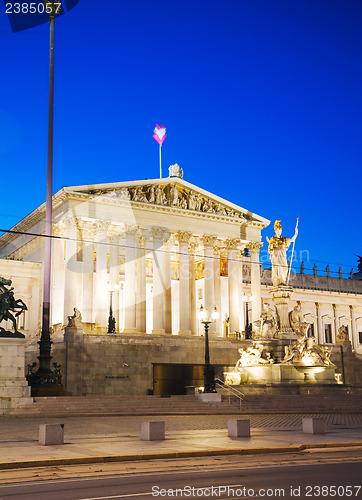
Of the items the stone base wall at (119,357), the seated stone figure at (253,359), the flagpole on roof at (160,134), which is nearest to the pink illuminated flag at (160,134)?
the flagpole on roof at (160,134)

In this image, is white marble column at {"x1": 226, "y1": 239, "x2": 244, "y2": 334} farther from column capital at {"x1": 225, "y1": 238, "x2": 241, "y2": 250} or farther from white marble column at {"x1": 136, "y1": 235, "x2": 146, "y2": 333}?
white marble column at {"x1": 136, "y1": 235, "x2": 146, "y2": 333}

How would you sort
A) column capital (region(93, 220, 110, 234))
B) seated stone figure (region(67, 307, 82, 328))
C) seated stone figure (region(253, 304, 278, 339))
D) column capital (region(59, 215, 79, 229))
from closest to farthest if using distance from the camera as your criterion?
seated stone figure (region(253, 304, 278, 339)), seated stone figure (region(67, 307, 82, 328)), column capital (region(59, 215, 79, 229)), column capital (region(93, 220, 110, 234))

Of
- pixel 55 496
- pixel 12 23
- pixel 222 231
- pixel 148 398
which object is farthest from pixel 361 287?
pixel 55 496

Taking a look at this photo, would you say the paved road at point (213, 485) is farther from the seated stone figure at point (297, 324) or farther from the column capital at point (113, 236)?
the column capital at point (113, 236)

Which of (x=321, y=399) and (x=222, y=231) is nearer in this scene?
(x=321, y=399)

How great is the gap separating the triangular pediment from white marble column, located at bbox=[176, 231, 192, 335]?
2745mm

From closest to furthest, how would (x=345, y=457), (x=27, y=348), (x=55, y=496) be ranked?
(x=55, y=496), (x=345, y=457), (x=27, y=348)

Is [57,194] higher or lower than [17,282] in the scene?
higher

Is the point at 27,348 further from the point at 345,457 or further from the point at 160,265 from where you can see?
the point at 345,457

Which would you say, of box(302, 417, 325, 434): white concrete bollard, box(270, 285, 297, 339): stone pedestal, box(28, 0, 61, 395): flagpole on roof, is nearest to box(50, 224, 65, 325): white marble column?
box(270, 285, 297, 339): stone pedestal

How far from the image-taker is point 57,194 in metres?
53.9

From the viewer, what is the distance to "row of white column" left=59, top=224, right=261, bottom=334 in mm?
53688

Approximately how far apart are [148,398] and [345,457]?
20.5 meters

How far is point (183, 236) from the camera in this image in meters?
58.3
